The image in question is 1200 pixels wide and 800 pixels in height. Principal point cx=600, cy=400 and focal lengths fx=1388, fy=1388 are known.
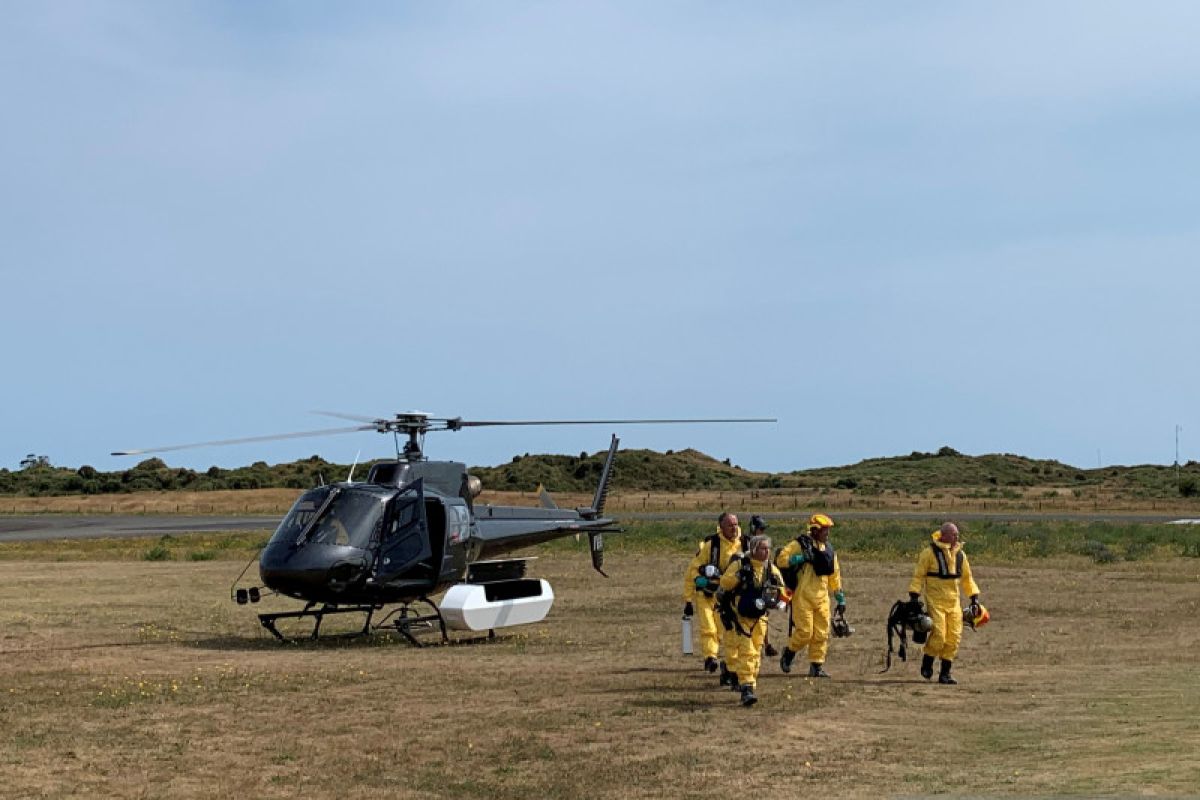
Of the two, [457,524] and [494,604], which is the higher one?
[457,524]

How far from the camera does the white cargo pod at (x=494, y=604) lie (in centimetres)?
2203

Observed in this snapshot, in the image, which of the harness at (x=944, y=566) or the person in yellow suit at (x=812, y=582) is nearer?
the harness at (x=944, y=566)

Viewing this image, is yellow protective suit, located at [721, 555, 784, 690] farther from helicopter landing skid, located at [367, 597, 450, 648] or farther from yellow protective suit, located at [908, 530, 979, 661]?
helicopter landing skid, located at [367, 597, 450, 648]

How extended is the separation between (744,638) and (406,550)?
7650mm

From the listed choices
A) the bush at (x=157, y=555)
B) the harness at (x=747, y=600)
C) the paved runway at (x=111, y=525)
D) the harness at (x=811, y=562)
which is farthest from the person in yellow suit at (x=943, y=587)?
the paved runway at (x=111, y=525)

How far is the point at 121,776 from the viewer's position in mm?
12133

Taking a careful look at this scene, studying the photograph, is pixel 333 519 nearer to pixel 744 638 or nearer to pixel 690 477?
pixel 744 638

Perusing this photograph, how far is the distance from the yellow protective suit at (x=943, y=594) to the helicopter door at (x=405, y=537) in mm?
8020

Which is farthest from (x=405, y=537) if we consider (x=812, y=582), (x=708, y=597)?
(x=812, y=582)

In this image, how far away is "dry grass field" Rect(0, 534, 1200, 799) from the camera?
38.9 ft

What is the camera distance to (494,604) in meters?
22.3

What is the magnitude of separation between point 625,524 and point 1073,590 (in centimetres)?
3065

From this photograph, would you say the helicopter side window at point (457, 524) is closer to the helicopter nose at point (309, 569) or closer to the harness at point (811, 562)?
the helicopter nose at point (309, 569)

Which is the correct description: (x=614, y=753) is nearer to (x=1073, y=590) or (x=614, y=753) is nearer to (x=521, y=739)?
(x=521, y=739)
